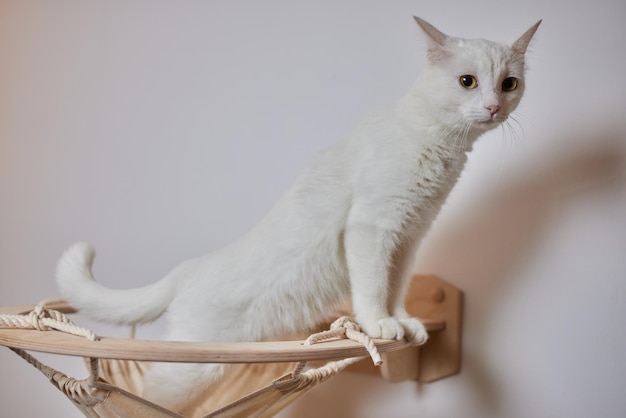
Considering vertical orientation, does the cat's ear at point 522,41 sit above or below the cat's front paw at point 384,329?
above

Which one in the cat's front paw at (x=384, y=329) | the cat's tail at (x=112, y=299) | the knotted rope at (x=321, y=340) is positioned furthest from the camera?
the cat's tail at (x=112, y=299)

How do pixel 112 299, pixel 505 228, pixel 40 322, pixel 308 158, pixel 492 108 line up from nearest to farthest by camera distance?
pixel 40 322 < pixel 492 108 < pixel 112 299 < pixel 505 228 < pixel 308 158

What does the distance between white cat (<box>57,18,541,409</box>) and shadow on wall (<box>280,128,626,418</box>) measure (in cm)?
22

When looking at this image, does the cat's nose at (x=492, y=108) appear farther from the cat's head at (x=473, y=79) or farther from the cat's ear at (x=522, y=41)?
the cat's ear at (x=522, y=41)

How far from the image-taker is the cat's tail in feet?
3.13

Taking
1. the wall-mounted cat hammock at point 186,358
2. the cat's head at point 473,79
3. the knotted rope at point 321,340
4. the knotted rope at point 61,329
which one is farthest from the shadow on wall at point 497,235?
the knotted rope at point 61,329

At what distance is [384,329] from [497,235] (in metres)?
0.39

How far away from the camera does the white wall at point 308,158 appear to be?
3.47 feet

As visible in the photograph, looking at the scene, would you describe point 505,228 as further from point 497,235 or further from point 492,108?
point 492,108

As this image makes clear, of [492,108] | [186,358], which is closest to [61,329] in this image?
[186,358]

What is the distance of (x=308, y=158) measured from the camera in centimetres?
131

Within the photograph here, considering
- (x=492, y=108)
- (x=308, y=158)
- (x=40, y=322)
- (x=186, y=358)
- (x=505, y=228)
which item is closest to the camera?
(x=186, y=358)

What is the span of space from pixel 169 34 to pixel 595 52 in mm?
970

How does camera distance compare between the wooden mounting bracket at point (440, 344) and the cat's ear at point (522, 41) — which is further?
the wooden mounting bracket at point (440, 344)
